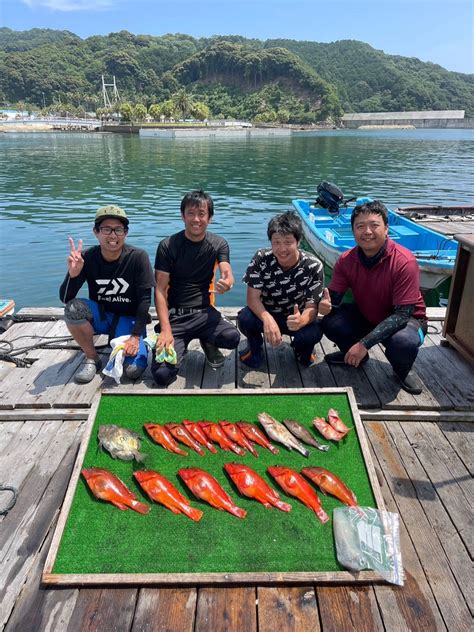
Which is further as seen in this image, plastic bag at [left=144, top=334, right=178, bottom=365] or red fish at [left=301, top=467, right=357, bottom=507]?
plastic bag at [left=144, top=334, right=178, bottom=365]

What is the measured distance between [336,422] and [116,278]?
2.46m

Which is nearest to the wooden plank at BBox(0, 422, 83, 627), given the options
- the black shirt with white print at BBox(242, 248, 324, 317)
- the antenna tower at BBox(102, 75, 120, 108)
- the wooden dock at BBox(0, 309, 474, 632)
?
the wooden dock at BBox(0, 309, 474, 632)

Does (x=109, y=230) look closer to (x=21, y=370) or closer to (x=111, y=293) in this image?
(x=111, y=293)

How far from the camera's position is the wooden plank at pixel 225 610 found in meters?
2.12

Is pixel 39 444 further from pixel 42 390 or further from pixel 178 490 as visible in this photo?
pixel 178 490

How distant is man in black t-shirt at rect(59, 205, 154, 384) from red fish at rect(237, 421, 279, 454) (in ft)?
4.51

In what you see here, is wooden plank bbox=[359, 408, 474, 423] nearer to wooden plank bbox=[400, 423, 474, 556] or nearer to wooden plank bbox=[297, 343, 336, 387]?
wooden plank bbox=[400, 423, 474, 556]

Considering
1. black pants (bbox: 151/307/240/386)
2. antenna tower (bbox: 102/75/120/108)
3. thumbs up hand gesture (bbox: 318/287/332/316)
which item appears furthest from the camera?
antenna tower (bbox: 102/75/120/108)

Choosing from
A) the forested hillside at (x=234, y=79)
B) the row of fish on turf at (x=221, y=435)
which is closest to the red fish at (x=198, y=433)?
the row of fish on turf at (x=221, y=435)

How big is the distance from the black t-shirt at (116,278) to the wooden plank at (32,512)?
134 cm

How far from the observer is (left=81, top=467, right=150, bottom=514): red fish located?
105 inches

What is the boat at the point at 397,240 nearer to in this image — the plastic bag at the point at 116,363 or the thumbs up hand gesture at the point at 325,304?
the thumbs up hand gesture at the point at 325,304

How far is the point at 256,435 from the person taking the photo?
326 centimetres

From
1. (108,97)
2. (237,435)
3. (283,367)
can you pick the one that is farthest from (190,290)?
(108,97)
